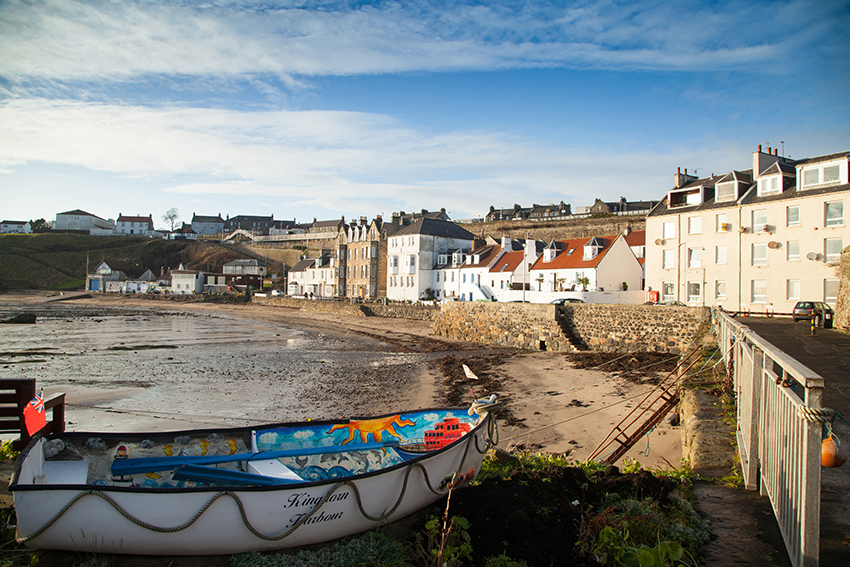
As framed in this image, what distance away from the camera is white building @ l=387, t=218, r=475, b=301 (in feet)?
182

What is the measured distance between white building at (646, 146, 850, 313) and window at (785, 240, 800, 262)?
44 mm

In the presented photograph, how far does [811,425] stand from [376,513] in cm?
364

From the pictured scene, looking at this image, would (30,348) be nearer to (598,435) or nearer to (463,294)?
(598,435)

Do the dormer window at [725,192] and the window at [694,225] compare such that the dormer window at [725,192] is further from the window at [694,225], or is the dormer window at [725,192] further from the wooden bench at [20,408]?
the wooden bench at [20,408]

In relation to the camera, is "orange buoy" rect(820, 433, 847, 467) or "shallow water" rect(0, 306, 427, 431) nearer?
"orange buoy" rect(820, 433, 847, 467)

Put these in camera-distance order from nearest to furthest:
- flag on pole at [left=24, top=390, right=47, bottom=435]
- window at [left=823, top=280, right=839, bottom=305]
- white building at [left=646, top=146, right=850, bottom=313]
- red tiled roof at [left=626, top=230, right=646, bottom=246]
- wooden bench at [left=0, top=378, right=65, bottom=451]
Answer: flag on pole at [left=24, top=390, right=47, bottom=435] < wooden bench at [left=0, top=378, right=65, bottom=451] < window at [left=823, top=280, right=839, bottom=305] < white building at [left=646, top=146, right=850, bottom=313] < red tiled roof at [left=626, top=230, right=646, bottom=246]

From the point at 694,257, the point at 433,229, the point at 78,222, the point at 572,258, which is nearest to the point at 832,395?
the point at 694,257

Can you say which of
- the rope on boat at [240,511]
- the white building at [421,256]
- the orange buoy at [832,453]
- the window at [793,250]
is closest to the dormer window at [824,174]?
the window at [793,250]

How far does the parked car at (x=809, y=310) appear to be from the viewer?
21.8 metres

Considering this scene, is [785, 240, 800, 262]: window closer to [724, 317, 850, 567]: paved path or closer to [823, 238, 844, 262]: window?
[823, 238, 844, 262]: window

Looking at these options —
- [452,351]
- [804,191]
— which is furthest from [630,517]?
[804,191]

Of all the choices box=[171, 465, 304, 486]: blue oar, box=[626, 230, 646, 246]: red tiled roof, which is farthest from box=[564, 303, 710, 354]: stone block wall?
box=[171, 465, 304, 486]: blue oar

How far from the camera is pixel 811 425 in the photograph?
8.85 feet

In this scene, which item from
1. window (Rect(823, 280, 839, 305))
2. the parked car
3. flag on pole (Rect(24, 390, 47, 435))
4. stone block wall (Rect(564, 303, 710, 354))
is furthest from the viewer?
window (Rect(823, 280, 839, 305))
